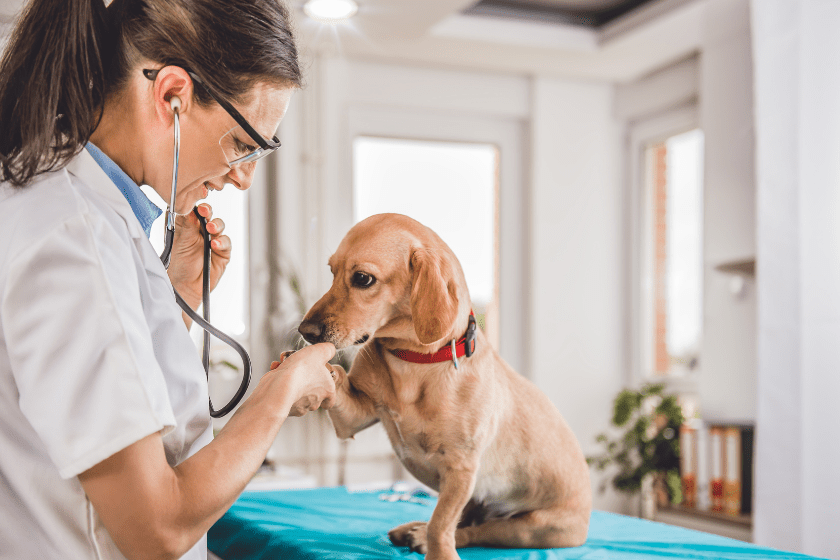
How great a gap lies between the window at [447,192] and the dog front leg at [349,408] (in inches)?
107

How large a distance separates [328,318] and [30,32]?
50 cm

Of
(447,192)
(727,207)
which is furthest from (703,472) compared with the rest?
(447,192)

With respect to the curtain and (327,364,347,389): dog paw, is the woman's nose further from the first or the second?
the curtain

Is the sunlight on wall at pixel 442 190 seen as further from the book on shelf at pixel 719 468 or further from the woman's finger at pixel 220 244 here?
the woman's finger at pixel 220 244

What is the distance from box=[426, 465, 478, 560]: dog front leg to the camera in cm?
95

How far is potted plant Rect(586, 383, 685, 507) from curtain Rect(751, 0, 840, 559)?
71 centimetres

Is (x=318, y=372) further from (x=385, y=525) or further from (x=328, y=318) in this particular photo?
(x=385, y=525)

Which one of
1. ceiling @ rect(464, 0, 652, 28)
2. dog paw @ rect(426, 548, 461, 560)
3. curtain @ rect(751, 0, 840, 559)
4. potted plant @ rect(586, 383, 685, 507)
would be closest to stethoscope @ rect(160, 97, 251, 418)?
dog paw @ rect(426, 548, 461, 560)

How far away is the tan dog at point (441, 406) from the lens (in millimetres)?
982

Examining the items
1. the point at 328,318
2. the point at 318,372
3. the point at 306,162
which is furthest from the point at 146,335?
the point at 306,162

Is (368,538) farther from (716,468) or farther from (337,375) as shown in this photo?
(716,468)

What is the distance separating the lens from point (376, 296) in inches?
40.6

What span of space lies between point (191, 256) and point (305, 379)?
1.35ft

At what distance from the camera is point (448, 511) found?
3.15ft
